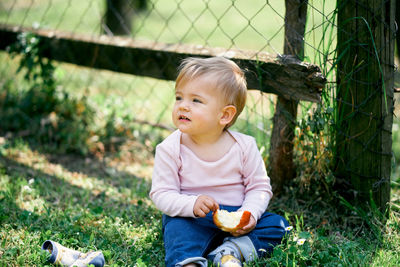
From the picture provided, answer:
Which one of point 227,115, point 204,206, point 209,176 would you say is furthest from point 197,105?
point 204,206

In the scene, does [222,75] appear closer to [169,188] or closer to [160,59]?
[169,188]

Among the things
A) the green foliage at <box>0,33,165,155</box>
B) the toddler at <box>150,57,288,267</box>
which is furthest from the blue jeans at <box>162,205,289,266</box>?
the green foliage at <box>0,33,165,155</box>

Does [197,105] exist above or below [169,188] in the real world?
above

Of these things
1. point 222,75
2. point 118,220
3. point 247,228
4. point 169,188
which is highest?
point 222,75

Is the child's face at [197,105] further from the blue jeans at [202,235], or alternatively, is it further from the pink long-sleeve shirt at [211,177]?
the blue jeans at [202,235]

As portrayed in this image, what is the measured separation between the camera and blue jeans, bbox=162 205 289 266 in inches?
76.4

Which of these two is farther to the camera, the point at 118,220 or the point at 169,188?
the point at 118,220

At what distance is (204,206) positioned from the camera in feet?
6.49

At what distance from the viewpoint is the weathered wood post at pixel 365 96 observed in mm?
2156

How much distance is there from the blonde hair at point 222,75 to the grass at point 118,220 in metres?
0.72

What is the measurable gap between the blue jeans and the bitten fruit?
0.13 metres

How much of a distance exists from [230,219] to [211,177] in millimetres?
271

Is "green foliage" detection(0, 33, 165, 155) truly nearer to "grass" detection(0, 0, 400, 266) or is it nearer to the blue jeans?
"grass" detection(0, 0, 400, 266)

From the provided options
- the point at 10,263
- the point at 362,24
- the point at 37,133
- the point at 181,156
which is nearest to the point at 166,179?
the point at 181,156
